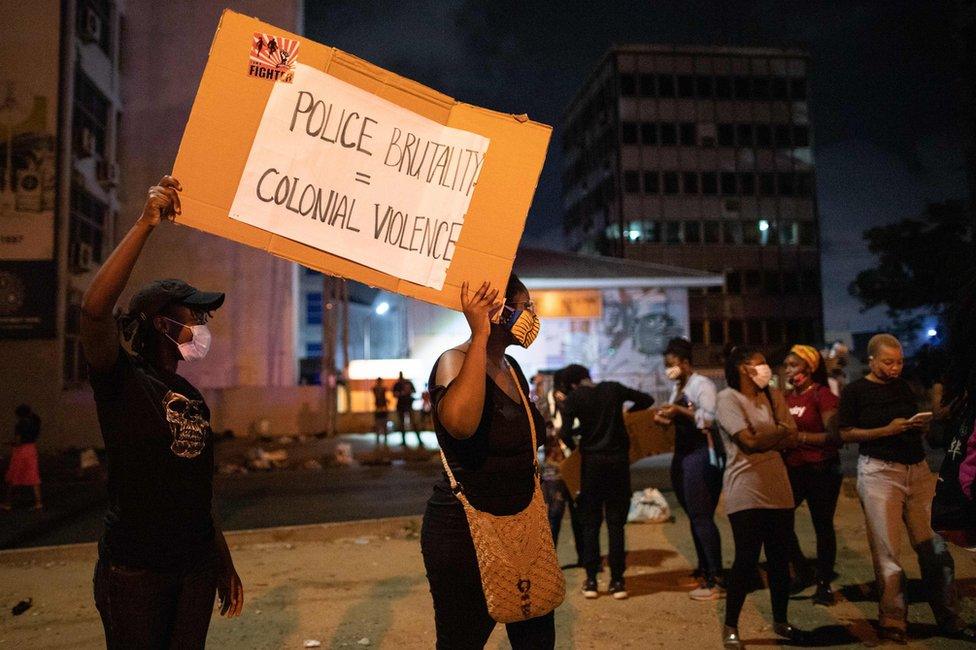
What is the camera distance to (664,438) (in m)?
6.89

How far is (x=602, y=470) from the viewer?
19.5 ft

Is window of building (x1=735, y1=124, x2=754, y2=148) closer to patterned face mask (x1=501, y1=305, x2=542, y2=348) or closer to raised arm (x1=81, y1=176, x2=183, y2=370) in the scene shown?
patterned face mask (x1=501, y1=305, x2=542, y2=348)


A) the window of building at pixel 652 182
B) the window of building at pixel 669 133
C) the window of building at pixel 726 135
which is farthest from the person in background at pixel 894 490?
the window of building at pixel 726 135

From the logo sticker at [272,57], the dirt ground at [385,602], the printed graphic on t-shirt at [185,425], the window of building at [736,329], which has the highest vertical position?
the window of building at [736,329]

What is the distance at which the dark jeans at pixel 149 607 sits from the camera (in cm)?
239

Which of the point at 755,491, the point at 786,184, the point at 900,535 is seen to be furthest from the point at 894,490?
the point at 786,184

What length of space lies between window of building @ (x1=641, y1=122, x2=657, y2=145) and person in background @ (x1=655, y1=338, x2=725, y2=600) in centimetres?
4866

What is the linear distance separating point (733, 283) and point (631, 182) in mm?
10626

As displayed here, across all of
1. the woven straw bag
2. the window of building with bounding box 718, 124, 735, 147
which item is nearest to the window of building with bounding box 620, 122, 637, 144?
the window of building with bounding box 718, 124, 735, 147

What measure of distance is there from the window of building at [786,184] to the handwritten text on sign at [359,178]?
55.0m

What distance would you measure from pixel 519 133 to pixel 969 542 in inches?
99.0

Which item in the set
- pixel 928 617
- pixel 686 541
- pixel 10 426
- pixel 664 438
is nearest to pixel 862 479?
pixel 928 617

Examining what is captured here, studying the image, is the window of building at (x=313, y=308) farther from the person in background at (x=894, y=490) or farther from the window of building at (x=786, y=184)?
the person in background at (x=894, y=490)

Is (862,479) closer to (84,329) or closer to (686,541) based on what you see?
(686,541)
